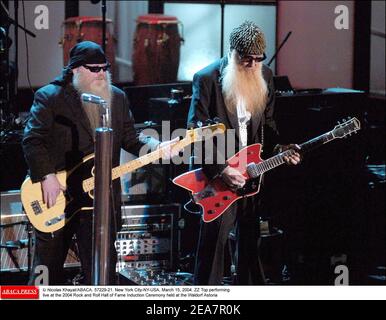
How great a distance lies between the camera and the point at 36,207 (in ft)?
17.8

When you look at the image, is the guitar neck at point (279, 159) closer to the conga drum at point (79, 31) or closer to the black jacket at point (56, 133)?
the black jacket at point (56, 133)

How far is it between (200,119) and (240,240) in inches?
31.8

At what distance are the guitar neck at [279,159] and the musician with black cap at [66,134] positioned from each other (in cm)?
56

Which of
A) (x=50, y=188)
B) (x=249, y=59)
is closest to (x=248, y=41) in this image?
(x=249, y=59)

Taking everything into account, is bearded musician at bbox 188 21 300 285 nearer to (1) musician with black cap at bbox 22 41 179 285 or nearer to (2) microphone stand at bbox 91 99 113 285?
(1) musician with black cap at bbox 22 41 179 285

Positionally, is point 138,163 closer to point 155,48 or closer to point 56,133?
point 56,133

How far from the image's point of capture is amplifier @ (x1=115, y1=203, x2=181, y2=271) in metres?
6.50

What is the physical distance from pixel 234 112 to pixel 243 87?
17 cm

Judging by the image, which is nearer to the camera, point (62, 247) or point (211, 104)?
point (62, 247)

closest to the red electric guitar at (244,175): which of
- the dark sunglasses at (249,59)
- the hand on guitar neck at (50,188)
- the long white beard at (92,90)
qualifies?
the dark sunglasses at (249,59)

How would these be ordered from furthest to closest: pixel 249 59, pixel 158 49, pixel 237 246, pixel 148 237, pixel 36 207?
pixel 158 49
pixel 148 237
pixel 237 246
pixel 249 59
pixel 36 207

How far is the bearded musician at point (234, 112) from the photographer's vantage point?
5590mm

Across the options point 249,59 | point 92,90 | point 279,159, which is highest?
point 249,59

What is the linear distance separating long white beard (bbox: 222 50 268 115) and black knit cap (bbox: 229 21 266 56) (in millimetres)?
73
